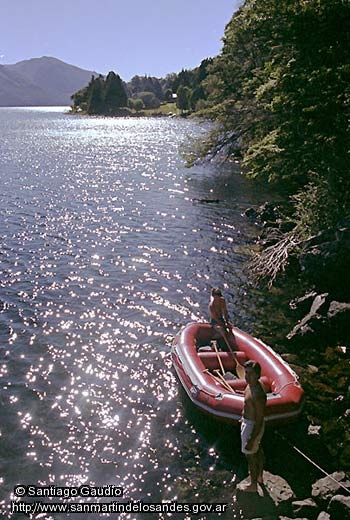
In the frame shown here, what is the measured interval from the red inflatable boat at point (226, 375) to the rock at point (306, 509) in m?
1.85

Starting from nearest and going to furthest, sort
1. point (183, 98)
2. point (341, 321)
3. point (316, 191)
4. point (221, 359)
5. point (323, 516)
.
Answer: point (323, 516)
point (221, 359)
point (341, 321)
point (316, 191)
point (183, 98)

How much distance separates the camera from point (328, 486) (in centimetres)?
830

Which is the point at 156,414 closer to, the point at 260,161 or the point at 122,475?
the point at 122,475

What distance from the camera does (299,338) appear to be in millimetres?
13734

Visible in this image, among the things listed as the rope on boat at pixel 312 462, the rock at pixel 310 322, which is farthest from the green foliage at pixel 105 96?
the rope on boat at pixel 312 462

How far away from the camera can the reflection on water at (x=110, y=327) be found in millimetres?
9469

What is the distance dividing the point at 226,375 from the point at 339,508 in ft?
14.6

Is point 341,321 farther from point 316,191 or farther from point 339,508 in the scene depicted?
point 316,191

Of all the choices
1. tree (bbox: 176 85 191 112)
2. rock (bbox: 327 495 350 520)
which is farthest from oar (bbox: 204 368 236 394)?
tree (bbox: 176 85 191 112)

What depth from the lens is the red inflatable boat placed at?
9914 millimetres

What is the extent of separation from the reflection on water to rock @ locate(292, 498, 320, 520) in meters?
1.55

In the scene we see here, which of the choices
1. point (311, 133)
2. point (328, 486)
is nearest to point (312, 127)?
point (311, 133)

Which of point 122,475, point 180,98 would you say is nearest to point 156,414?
point 122,475

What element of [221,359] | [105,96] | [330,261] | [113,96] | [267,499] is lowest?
[267,499]
